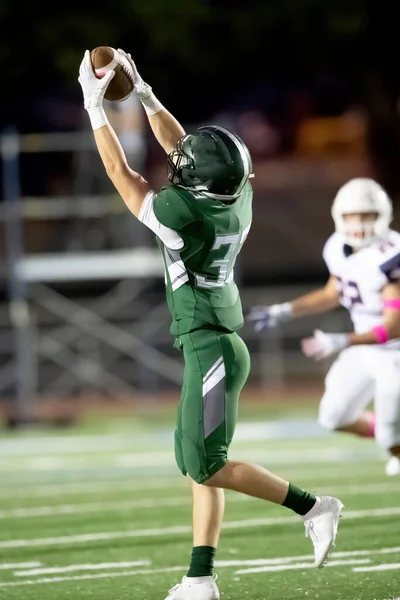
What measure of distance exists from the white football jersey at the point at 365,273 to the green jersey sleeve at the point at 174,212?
174 cm

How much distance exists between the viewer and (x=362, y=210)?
5906mm

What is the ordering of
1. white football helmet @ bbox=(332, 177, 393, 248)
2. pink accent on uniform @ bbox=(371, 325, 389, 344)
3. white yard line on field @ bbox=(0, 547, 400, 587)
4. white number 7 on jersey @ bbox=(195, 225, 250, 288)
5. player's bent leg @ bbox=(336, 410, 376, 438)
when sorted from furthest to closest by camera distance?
player's bent leg @ bbox=(336, 410, 376, 438)
white football helmet @ bbox=(332, 177, 393, 248)
pink accent on uniform @ bbox=(371, 325, 389, 344)
white yard line on field @ bbox=(0, 547, 400, 587)
white number 7 on jersey @ bbox=(195, 225, 250, 288)

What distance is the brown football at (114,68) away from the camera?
4.50 meters

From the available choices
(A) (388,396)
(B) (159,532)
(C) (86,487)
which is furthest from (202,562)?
(C) (86,487)

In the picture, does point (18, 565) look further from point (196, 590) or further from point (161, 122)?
point (161, 122)

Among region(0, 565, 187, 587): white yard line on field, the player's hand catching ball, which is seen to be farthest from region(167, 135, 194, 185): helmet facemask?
region(0, 565, 187, 587): white yard line on field

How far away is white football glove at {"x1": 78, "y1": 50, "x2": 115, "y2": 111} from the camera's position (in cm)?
446

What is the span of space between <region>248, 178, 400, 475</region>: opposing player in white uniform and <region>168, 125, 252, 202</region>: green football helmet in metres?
1.55

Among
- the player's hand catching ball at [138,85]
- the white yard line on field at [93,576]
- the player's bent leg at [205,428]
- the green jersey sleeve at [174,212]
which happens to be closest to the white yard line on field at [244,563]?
the white yard line on field at [93,576]

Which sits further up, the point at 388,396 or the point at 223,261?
the point at 223,261

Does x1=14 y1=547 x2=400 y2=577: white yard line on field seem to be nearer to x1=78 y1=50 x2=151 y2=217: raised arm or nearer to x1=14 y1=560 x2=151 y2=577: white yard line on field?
x1=14 y1=560 x2=151 y2=577: white yard line on field

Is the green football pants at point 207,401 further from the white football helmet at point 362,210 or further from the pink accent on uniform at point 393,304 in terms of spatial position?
the white football helmet at point 362,210

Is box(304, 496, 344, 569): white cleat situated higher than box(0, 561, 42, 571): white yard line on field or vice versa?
box(304, 496, 344, 569): white cleat

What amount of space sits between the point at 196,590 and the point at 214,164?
136 centimetres
